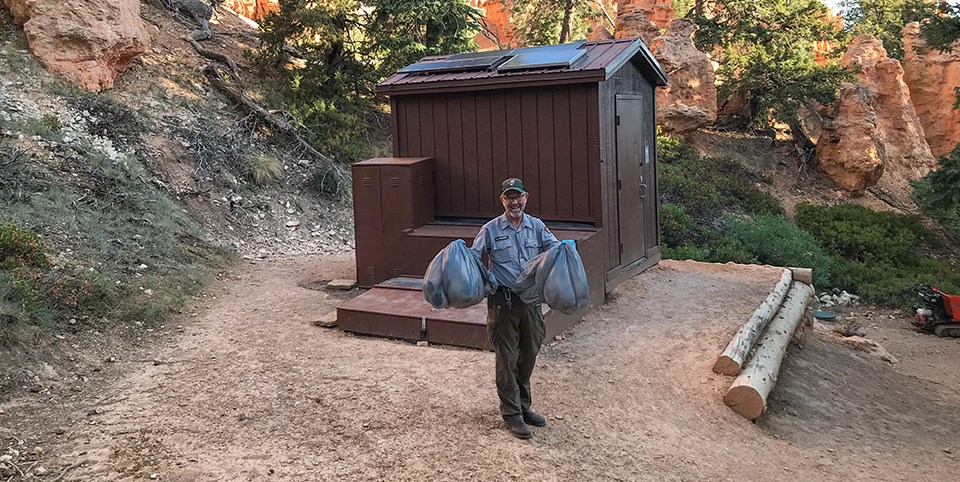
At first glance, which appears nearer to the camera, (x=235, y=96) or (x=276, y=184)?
(x=276, y=184)

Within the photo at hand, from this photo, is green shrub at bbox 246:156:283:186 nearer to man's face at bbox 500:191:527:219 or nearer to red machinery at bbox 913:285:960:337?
man's face at bbox 500:191:527:219

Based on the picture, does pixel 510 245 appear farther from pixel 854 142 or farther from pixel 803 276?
pixel 854 142

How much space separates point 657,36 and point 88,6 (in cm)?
1577

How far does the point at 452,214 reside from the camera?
9547 millimetres

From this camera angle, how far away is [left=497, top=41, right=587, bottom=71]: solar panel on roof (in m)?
8.67

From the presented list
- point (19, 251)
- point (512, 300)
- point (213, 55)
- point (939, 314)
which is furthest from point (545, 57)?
point (213, 55)

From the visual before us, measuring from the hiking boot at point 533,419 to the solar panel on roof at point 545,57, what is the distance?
15.5 feet

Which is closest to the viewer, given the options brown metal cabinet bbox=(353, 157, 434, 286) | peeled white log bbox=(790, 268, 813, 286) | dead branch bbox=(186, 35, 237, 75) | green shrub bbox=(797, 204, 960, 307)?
brown metal cabinet bbox=(353, 157, 434, 286)

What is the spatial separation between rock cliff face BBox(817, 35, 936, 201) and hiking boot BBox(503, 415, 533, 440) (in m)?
19.1

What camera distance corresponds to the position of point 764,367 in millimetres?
6820

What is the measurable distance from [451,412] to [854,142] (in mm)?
19314

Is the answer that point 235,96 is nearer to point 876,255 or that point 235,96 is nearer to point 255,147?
point 255,147

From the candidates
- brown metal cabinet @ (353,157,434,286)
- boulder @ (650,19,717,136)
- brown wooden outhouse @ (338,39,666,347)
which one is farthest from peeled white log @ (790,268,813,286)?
boulder @ (650,19,717,136)

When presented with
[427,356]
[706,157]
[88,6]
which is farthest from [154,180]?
[706,157]
